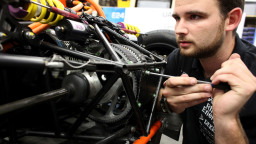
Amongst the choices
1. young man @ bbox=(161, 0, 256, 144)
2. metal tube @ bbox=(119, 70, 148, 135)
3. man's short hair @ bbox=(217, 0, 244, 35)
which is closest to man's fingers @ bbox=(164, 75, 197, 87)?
young man @ bbox=(161, 0, 256, 144)

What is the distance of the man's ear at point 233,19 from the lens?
77cm

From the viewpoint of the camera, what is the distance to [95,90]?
0.74 metres

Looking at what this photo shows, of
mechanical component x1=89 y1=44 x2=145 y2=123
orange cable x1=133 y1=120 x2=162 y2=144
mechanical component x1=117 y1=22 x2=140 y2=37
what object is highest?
mechanical component x1=117 y1=22 x2=140 y2=37

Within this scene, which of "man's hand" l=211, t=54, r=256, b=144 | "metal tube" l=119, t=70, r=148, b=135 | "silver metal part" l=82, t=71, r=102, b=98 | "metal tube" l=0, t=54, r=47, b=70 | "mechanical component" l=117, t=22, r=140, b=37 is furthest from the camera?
"mechanical component" l=117, t=22, r=140, b=37

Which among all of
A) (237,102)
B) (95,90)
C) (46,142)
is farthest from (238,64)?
(46,142)

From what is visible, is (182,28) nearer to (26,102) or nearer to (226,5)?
(226,5)

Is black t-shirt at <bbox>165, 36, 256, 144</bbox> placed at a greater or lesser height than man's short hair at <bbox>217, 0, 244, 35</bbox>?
lesser

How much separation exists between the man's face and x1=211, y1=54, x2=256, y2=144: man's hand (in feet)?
0.71

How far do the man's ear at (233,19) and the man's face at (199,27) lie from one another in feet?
0.13

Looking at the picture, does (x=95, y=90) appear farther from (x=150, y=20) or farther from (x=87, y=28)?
(x=150, y=20)

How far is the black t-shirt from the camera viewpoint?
68 centimetres

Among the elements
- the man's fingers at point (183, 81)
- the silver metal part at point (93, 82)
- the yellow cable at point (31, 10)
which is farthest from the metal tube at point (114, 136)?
the yellow cable at point (31, 10)

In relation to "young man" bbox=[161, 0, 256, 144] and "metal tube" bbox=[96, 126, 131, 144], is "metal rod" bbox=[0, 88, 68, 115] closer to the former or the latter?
"metal tube" bbox=[96, 126, 131, 144]

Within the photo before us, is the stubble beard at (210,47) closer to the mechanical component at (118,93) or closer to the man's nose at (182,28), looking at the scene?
the man's nose at (182,28)
